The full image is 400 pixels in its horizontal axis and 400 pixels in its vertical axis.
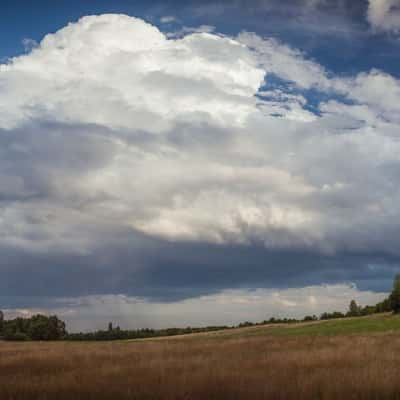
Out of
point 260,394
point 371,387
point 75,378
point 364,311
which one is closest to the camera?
point 260,394

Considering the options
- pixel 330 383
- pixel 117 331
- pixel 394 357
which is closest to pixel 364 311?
pixel 117 331

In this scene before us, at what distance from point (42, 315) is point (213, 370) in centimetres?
10693

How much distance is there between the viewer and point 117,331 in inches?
5197

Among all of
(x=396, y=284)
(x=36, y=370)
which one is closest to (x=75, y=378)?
(x=36, y=370)

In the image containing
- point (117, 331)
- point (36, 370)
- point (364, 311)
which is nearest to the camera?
point (36, 370)

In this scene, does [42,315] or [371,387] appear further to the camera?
[42,315]

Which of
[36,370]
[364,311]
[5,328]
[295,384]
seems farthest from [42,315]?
[295,384]

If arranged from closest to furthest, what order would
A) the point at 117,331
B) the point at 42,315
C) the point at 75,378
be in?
1. the point at 75,378
2. the point at 42,315
3. the point at 117,331

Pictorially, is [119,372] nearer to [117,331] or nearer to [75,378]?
[75,378]

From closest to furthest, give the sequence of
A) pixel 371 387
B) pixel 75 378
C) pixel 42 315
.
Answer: pixel 371 387, pixel 75 378, pixel 42 315

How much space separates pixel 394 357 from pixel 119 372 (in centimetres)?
1023

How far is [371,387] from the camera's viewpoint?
40.8ft

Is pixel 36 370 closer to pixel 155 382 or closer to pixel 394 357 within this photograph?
pixel 155 382

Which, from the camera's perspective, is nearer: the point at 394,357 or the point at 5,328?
the point at 394,357
